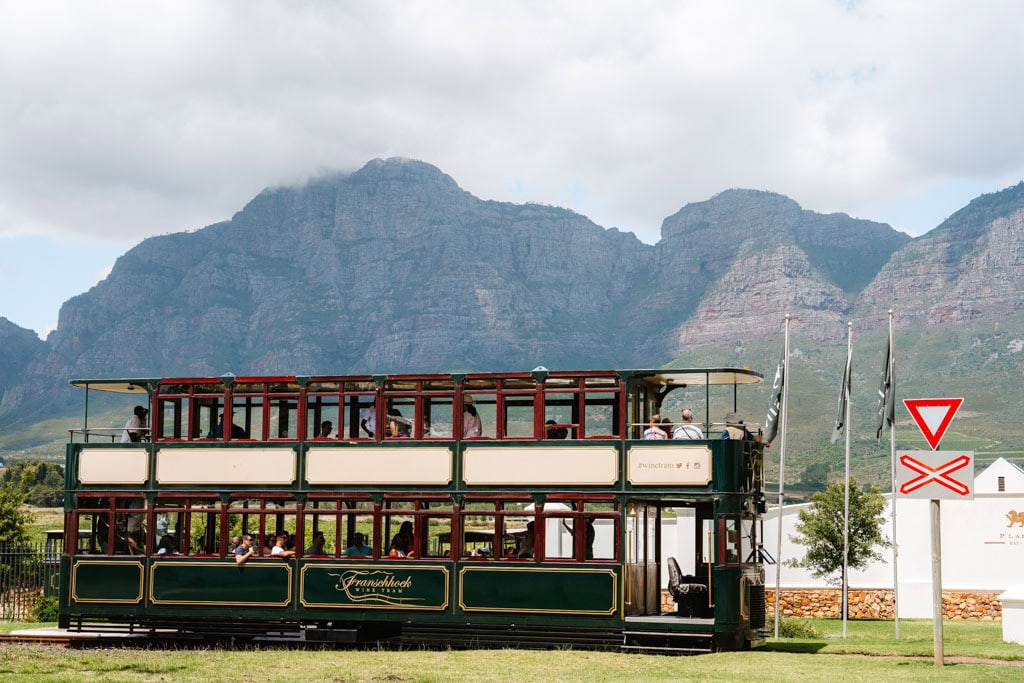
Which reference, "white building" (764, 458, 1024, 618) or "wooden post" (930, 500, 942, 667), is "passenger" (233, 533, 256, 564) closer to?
"wooden post" (930, 500, 942, 667)

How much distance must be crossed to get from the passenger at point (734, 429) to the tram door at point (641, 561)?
5.65 feet

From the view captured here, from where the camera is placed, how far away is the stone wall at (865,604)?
37.2 metres

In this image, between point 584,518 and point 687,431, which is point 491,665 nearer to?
point 584,518

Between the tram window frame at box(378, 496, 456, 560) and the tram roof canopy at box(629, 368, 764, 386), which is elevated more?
the tram roof canopy at box(629, 368, 764, 386)

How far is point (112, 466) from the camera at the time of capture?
20672mm

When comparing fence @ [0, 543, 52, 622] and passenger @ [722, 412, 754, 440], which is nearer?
passenger @ [722, 412, 754, 440]

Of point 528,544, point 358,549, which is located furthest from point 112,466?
point 528,544

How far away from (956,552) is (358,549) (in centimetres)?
2616

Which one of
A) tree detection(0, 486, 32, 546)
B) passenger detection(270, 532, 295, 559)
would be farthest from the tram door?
tree detection(0, 486, 32, 546)

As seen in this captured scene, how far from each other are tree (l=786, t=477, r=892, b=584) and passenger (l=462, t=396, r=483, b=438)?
24290 mm

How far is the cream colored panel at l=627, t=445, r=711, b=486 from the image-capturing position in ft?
59.4

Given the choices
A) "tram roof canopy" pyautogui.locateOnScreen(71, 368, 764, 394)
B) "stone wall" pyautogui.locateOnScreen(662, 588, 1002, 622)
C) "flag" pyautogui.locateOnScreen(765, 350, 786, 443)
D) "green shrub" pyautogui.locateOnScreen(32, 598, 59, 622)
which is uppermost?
"flag" pyautogui.locateOnScreen(765, 350, 786, 443)

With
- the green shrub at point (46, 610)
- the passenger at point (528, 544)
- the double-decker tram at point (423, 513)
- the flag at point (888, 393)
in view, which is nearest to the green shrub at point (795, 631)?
the flag at point (888, 393)

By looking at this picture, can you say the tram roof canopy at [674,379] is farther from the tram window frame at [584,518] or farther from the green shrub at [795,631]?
the green shrub at [795,631]
